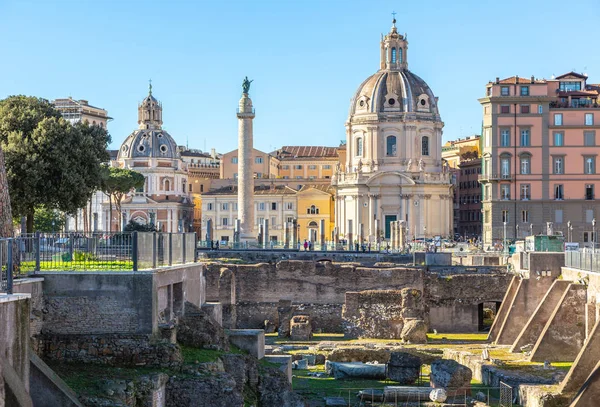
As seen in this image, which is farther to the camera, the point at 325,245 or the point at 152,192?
the point at 152,192

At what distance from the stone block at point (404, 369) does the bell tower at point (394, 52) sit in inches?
3319

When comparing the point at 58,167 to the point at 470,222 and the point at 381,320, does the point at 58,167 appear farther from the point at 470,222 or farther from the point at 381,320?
the point at 470,222

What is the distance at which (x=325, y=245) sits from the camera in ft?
273

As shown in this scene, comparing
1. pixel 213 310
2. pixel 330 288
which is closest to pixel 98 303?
pixel 213 310

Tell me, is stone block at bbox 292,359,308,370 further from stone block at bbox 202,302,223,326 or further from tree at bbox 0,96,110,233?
tree at bbox 0,96,110,233

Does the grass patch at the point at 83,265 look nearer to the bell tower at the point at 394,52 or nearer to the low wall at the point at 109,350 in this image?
the low wall at the point at 109,350

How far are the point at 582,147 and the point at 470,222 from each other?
34297 mm

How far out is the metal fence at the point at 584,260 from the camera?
36938 millimetres

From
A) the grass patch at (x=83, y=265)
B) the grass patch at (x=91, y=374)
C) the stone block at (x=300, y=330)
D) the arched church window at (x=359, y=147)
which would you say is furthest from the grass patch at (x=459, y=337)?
the arched church window at (x=359, y=147)

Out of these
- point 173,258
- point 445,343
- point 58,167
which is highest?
point 58,167

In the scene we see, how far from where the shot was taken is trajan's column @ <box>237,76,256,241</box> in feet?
304

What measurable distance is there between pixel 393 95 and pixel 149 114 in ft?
157

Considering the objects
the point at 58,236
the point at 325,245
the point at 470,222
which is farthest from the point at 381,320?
the point at 470,222

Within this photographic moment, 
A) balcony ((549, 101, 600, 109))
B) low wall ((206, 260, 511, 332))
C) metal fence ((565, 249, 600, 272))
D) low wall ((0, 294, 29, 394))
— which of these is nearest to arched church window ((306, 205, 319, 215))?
balcony ((549, 101, 600, 109))
